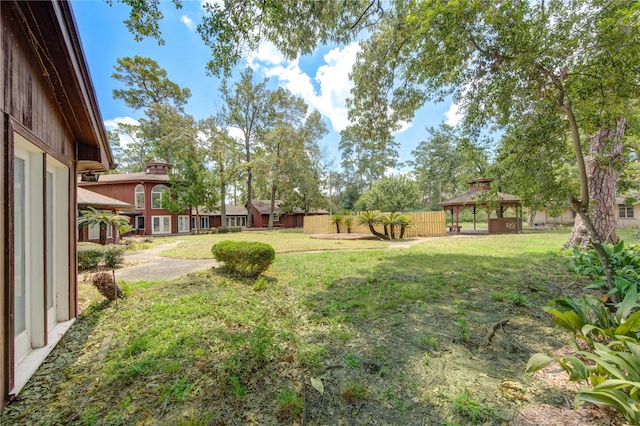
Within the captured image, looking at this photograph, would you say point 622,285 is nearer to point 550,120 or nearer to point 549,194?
point 549,194

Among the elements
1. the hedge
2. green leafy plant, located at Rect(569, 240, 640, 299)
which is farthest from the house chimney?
green leafy plant, located at Rect(569, 240, 640, 299)

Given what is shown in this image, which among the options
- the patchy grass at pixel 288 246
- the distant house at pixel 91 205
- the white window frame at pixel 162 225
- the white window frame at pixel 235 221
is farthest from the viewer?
the white window frame at pixel 235 221

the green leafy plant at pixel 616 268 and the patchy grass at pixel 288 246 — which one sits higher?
the green leafy plant at pixel 616 268

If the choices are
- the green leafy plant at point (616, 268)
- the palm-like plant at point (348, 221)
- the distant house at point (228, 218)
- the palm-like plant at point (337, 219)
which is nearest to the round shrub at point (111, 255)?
the green leafy plant at point (616, 268)

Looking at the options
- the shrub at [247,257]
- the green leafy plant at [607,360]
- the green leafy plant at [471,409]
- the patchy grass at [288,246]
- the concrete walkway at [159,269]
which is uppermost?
the shrub at [247,257]

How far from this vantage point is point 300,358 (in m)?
2.68

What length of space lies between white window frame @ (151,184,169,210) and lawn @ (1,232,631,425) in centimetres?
2173

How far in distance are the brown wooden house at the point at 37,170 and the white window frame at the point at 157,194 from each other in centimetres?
2220

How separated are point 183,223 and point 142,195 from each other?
14.4 feet

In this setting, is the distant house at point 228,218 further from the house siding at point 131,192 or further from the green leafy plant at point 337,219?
the green leafy plant at point 337,219

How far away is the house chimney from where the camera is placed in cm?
2583

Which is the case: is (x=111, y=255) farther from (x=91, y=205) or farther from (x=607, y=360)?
(x=607, y=360)

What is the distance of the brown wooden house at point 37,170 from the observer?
6.78 ft

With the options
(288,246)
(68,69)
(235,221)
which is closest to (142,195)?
(235,221)
